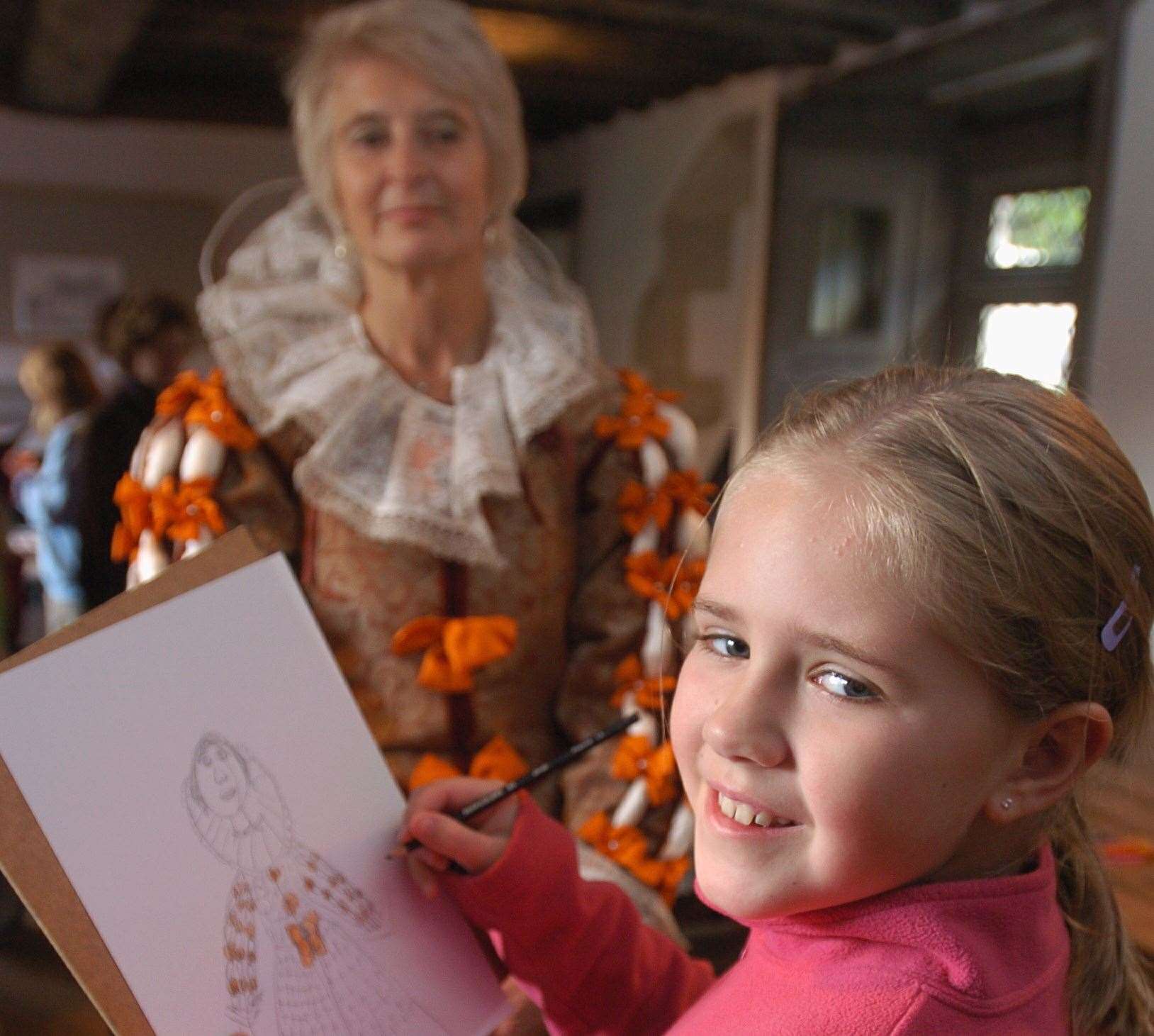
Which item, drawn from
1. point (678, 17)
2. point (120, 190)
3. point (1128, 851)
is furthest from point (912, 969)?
point (120, 190)

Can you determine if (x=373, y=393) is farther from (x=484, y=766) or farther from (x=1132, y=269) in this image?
(x=1132, y=269)

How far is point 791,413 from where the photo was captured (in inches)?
23.6

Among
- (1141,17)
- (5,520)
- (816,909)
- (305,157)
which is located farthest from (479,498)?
(1141,17)

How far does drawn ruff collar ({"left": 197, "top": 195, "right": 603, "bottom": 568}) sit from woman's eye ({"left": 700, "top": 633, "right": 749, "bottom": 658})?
53cm

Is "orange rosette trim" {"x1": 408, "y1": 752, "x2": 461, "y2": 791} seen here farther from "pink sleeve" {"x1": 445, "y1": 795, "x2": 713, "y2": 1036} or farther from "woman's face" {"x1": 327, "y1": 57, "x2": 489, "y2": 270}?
"woman's face" {"x1": 327, "y1": 57, "x2": 489, "y2": 270}

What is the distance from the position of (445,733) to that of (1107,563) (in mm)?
718

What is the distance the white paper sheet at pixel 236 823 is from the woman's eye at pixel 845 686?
1.12ft

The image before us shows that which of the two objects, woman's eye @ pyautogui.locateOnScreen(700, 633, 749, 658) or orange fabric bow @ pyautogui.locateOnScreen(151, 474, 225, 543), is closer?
woman's eye @ pyautogui.locateOnScreen(700, 633, 749, 658)

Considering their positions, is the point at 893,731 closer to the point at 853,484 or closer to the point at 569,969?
the point at 853,484

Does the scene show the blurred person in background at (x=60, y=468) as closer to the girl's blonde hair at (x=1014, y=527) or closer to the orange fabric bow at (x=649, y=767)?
the orange fabric bow at (x=649, y=767)

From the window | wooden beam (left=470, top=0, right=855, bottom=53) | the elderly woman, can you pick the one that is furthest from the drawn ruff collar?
the window

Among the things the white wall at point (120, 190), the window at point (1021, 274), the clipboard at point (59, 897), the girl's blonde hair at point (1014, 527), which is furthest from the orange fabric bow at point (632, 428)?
the white wall at point (120, 190)

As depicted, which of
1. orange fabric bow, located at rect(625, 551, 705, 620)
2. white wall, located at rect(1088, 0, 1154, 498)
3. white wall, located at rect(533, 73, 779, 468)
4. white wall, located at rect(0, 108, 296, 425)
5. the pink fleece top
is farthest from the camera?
white wall, located at rect(0, 108, 296, 425)

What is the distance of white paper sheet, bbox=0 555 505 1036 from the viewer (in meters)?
0.52
